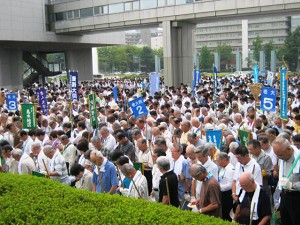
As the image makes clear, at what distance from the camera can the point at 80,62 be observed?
4738 centimetres

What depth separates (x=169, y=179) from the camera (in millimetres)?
5887

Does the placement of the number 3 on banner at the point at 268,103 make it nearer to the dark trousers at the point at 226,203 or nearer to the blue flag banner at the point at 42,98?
the dark trousers at the point at 226,203

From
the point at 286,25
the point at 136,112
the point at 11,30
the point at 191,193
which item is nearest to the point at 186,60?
the point at 11,30

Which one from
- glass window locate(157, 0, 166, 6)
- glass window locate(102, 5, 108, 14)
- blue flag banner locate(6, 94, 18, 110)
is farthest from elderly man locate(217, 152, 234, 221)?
glass window locate(102, 5, 108, 14)

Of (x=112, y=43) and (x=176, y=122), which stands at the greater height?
(x=112, y=43)

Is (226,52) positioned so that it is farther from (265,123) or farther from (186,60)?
(265,123)

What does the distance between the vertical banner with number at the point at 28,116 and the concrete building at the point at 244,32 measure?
96.4 meters

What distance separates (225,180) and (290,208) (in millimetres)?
1389

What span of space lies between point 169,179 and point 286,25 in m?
109

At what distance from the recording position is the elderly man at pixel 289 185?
518cm

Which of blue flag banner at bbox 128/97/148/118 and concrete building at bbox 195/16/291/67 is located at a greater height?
concrete building at bbox 195/16/291/67

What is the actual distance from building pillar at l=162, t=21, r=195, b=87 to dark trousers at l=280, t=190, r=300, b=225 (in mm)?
25623

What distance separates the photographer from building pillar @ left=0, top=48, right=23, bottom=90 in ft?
131

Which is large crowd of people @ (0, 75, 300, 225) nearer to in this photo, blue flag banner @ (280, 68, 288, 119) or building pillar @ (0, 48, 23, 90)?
blue flag banner @ (280, 68, 288, 119)
